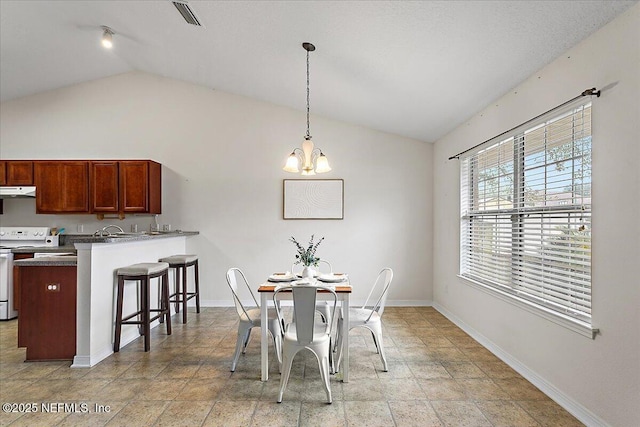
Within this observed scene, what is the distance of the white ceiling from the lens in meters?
2.45

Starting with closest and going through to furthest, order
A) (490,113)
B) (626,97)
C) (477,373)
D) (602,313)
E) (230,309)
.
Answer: (626,97) → (602,313) → (477,373) → (490,113) → (230,309)

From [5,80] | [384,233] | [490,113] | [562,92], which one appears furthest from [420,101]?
[5,80]

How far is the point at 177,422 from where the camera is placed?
7.52 ft

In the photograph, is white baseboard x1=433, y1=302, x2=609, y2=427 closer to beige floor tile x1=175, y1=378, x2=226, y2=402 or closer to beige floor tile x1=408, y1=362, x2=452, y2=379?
beige floor tile x1=408, y1=362, x2=452, y2=379

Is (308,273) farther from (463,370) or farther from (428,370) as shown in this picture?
(463,370)

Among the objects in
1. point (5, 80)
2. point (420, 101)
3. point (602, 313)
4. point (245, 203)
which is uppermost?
point (5, 80)

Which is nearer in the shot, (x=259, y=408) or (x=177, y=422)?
(x=177, y=422)

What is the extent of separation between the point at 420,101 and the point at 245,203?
2809 mm

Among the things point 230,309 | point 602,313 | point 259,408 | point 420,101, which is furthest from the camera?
point 230,309

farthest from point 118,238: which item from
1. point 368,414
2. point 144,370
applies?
point 368,414

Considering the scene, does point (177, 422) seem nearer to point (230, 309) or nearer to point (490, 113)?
point (230, 309)

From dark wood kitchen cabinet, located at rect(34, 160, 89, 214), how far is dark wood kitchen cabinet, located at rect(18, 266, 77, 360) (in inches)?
78.6

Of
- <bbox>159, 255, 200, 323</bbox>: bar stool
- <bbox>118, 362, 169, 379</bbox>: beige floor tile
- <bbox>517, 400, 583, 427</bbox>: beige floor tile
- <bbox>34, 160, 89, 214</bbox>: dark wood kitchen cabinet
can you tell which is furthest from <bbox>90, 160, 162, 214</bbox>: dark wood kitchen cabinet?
<bbox>517, 400, 583, 427</bbox>: beige floor tile

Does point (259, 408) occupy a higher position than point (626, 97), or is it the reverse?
point (626, 97)
